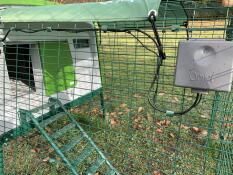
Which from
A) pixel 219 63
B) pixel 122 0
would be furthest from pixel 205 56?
pixel 122 0

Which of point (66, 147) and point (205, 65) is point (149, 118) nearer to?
point (66, 147)

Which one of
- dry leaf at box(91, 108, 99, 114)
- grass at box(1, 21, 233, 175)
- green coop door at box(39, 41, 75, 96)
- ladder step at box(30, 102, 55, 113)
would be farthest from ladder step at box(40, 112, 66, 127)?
dry leaf at box(91, 108, 99, 114)

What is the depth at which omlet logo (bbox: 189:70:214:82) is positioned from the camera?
1.60m

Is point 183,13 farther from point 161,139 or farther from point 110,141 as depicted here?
point 110,141

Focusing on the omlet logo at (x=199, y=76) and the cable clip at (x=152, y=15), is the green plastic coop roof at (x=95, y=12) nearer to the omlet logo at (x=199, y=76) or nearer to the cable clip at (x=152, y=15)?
the cable clip at (x=152, y=15)

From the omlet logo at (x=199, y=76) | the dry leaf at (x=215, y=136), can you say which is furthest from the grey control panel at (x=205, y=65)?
the dry leaf at (x=215, y=136)

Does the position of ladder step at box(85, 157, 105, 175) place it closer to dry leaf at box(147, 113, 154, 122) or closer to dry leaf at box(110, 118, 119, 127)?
dry leaf at box(110, 118, 119, 127)

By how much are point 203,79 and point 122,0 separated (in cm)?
79

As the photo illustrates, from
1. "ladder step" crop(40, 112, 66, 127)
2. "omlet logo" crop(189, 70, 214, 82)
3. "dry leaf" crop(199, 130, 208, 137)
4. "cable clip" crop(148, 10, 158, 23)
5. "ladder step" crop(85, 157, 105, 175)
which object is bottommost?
"dry leaf" crop(199, 130, 208, 137)

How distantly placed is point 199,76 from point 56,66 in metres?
2.26

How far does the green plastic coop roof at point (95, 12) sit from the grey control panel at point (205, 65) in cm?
35

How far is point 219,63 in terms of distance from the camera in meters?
1.57

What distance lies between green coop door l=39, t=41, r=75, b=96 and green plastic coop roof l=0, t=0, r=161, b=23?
3.09 ft

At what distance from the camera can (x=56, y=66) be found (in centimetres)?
352
